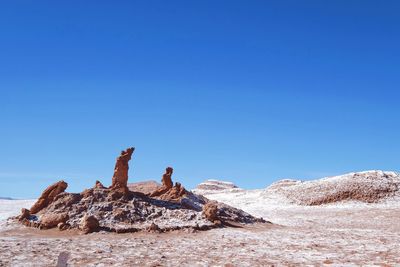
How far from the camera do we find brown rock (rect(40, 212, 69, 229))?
19688mm

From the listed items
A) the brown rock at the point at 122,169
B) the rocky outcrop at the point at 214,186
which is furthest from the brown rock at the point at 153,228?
the rocky outcrop at the point at 214,186

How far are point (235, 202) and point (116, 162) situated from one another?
23.7 metres

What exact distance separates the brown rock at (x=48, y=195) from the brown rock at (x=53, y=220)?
2794mm

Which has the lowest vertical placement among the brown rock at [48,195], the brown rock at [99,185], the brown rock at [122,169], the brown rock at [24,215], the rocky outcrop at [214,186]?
the brown rock at [24,215]

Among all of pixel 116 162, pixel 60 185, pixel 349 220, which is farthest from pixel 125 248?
pixel 349 220

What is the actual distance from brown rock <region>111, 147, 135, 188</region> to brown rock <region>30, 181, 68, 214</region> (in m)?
2.84

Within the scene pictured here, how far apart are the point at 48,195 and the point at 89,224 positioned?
576 centimetres

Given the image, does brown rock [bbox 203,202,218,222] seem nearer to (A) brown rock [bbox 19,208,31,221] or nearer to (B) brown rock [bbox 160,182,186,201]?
(B) brown rock [bbox 160,182,186,201]

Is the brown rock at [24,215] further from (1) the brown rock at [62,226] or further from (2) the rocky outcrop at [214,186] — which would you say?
(2) the rocky outcrop at [214,186]

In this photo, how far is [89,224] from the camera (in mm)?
18609

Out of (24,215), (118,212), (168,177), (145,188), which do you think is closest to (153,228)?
(118,212)

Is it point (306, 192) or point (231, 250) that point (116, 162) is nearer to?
point (231, 250)

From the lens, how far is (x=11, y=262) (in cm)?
1168

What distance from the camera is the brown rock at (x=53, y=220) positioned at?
64.6 feet
